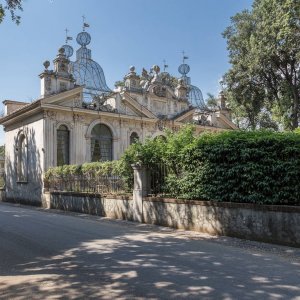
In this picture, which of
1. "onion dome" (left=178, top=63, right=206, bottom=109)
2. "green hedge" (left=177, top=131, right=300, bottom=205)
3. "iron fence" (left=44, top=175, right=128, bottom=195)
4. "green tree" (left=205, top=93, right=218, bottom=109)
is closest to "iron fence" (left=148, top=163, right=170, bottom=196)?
"green hedge" (left=177, top=131, right=300, bottom=205)

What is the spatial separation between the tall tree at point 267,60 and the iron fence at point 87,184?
15.2m

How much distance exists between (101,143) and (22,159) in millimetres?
5791

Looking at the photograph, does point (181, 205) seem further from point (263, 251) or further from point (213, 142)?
point (263, 251)

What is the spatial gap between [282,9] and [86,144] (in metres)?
15.2

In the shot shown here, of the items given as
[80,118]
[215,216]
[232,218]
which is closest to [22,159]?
[80,118]

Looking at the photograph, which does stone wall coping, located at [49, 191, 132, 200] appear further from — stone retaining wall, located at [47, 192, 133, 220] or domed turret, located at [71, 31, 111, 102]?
domed turret, located at [71, 31, 111, 102]

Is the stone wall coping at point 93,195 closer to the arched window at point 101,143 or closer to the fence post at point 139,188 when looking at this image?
the fence post at point 139,188

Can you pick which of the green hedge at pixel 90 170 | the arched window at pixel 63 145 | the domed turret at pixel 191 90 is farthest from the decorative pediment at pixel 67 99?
the domed turret at pixel 191 90

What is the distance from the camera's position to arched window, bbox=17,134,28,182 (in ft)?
86.1

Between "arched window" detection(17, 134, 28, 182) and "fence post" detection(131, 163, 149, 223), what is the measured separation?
1378 centimetres

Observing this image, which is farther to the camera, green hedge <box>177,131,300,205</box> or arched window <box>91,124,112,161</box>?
arched window <box>91,124,112,161</box>

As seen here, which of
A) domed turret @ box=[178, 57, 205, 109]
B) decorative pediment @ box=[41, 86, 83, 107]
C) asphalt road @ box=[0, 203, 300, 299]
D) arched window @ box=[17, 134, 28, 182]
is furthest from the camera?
domed turret @ box=[178, 57, 205, 109]

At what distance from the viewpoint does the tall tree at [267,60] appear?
24.8 meters

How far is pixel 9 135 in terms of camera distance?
94.3ft
